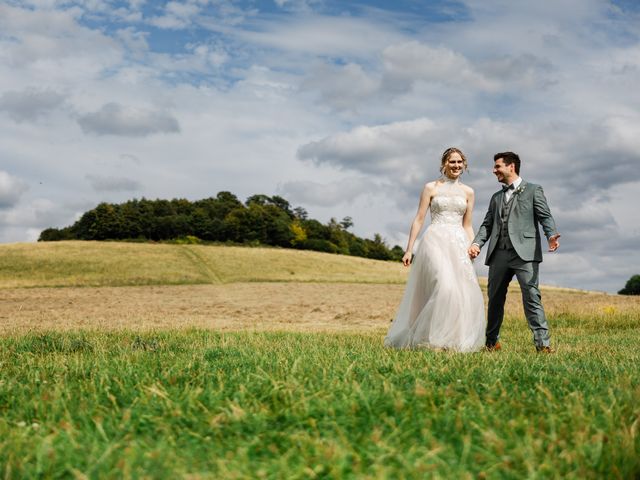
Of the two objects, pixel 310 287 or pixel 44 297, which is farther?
pixel 310 287

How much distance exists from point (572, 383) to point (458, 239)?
5.19 meters

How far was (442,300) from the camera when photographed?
10.1m

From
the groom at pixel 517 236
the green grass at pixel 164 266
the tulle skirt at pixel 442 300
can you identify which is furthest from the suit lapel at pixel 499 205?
the green grass at pixel 164 266

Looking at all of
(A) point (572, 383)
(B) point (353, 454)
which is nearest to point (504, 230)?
(A) point (572, 383)

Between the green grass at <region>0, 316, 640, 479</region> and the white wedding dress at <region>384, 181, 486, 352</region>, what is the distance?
A: 3.70m

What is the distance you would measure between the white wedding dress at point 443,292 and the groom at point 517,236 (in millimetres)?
374

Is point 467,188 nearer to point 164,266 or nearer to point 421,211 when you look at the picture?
point 421,211

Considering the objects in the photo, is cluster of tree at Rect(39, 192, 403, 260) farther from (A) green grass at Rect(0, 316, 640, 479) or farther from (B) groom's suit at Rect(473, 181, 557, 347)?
(A) green grass at Rect(0, 316, 640, 479)

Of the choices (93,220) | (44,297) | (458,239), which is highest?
(93,220)

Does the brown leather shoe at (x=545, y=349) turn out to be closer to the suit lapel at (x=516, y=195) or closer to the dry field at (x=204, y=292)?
the suit lapel at (x=516, y=195)

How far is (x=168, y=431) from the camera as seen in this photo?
13.5 feet

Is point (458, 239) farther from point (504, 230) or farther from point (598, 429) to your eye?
point (598, 429)

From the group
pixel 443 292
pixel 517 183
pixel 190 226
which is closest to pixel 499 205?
pixel 517 183

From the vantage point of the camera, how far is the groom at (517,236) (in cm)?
1011
